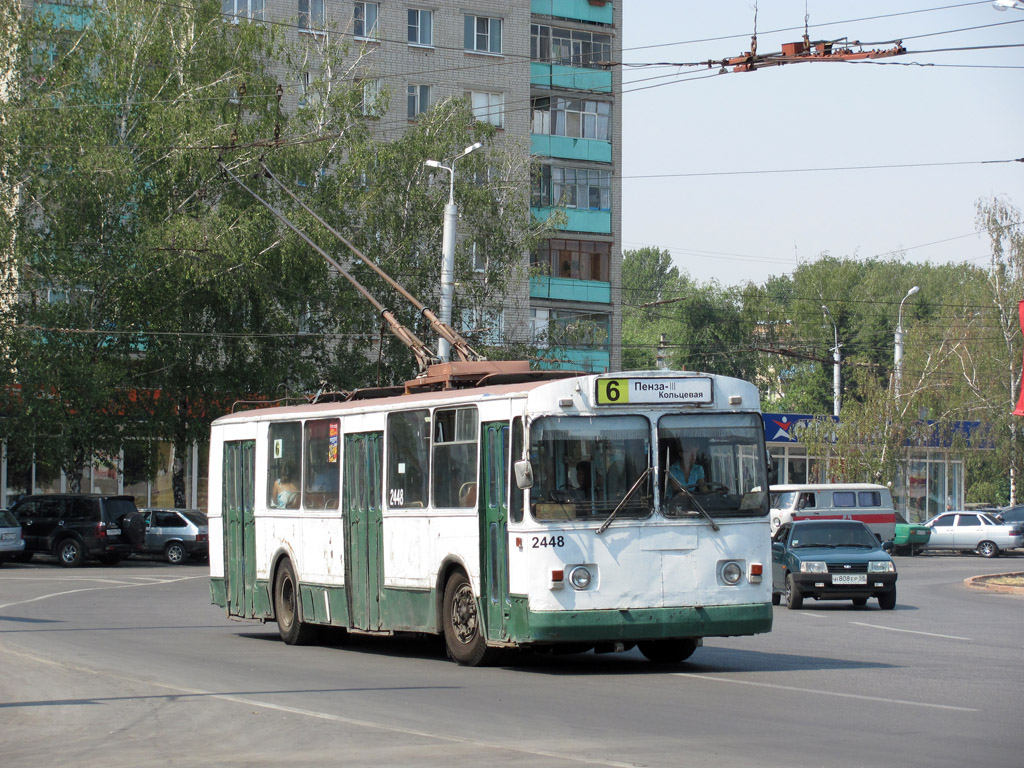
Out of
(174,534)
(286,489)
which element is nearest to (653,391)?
(286,489)

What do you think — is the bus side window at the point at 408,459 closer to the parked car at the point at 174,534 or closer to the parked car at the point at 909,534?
the parked car at the point at 174,534

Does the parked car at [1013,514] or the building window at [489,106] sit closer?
the parked car at [1013,514]

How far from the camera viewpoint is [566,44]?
61500 millimetres

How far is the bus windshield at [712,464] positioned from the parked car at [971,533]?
38.1 m

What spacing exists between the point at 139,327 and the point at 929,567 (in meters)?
22.5

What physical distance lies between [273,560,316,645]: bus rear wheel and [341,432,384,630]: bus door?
52.7 inches

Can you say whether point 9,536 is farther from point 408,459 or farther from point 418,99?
point 418,99

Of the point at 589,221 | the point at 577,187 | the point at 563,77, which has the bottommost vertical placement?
the point at 589,221

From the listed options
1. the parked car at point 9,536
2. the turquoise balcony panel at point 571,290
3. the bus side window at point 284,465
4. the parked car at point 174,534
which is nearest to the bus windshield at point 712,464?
the bus side window at point 284,465

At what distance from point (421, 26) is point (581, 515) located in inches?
1901

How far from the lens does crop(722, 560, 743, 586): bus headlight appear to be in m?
13.5

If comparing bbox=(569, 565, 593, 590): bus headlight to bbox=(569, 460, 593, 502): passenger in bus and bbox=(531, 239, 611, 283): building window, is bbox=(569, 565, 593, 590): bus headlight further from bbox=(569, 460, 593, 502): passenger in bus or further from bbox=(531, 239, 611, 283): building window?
bbox=(531, 239, 611, 283): building window

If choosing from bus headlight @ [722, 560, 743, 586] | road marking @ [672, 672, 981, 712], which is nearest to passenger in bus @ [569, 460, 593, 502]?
bus headlight @ [722, 560, 743, 586]

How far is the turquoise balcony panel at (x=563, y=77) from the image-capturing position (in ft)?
197
